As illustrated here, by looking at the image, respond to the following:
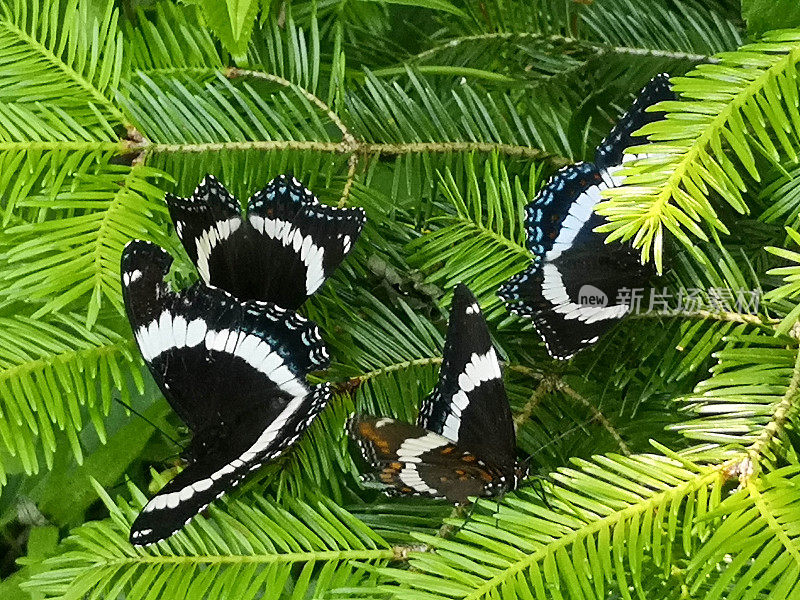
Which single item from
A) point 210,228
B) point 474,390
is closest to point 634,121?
point 474,390

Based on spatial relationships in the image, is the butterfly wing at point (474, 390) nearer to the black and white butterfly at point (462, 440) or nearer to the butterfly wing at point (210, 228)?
the black and white butterfly at point (462, 440)

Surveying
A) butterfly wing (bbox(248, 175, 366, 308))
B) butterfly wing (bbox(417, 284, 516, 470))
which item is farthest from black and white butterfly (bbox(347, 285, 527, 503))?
butterfly wing (bbox(248, 175, 366, 308))

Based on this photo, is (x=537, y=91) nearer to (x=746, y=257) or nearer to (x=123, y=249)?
(x=746, y=257)

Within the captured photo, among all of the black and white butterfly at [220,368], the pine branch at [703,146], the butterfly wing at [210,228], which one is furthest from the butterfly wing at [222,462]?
the pine branch at [703,146]

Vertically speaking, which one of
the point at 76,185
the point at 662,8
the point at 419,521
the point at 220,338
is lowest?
the point at 419,521

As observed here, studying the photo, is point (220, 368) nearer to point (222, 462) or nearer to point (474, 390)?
point (222, 462)

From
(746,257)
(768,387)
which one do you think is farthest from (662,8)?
(768,387)
